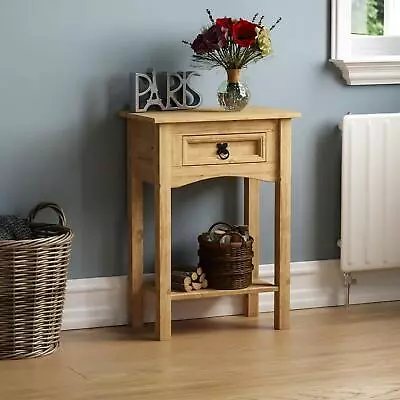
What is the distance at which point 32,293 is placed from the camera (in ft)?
10.3

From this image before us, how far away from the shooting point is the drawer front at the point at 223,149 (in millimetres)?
3318

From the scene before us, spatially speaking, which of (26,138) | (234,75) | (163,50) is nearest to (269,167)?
(234,75)

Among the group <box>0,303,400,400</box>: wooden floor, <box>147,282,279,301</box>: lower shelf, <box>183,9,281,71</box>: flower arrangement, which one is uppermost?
<box>183,9,281,71</box>: flower arrangement

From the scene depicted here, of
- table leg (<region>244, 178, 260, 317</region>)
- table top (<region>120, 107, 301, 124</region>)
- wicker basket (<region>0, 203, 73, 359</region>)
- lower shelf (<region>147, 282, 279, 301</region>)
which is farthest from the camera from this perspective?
table leg (<region>244, 178, 260, 317</region>)

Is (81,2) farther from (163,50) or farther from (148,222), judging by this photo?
(148,222)

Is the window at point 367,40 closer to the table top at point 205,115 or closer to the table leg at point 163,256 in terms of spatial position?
the table top at point 205,115

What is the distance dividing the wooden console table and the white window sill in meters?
0.42

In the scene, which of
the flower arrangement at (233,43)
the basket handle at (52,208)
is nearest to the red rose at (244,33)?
the flower arrangement at (233,43)

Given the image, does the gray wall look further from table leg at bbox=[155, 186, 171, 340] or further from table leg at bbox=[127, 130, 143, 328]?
table leg at bbox=[155, 186, 171, 340]

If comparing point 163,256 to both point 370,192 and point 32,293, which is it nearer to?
point 32,293

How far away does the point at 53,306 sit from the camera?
3211 millimetres

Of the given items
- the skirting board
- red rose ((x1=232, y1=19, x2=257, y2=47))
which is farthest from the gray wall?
red rose ((x1=232, y1=19, x2=257, y2=47))

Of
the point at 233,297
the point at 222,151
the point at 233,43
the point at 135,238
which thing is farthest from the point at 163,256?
the point at 233,43

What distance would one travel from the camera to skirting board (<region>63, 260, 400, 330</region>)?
140 inches
